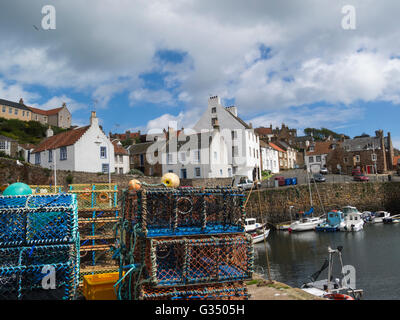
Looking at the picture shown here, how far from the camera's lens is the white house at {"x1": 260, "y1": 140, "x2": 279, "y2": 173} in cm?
5350

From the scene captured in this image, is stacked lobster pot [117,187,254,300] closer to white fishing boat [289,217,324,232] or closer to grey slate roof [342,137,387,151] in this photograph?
white fishing boat [289,217,324,232]

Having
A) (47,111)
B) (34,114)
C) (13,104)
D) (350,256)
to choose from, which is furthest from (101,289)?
(47,111)

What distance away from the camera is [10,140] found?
153ft

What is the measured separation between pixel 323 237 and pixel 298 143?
209 feet

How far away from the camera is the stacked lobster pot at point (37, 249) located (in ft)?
19.4

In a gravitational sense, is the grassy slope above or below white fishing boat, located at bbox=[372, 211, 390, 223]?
above

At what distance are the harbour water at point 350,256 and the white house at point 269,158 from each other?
22021 mm

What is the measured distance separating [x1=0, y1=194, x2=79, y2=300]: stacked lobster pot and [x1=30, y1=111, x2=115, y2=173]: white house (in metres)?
26.9

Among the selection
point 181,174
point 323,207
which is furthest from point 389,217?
point 181,174

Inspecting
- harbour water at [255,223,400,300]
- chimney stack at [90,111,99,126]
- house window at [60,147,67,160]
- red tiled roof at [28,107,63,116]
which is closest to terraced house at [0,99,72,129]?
red tiled roof at [28,107,63,116]

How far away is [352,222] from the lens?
32.0 m

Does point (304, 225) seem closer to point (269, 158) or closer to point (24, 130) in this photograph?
point (269, 158)

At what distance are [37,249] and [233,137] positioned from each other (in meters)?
42.0

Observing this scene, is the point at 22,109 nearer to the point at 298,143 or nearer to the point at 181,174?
the point at 181,174
